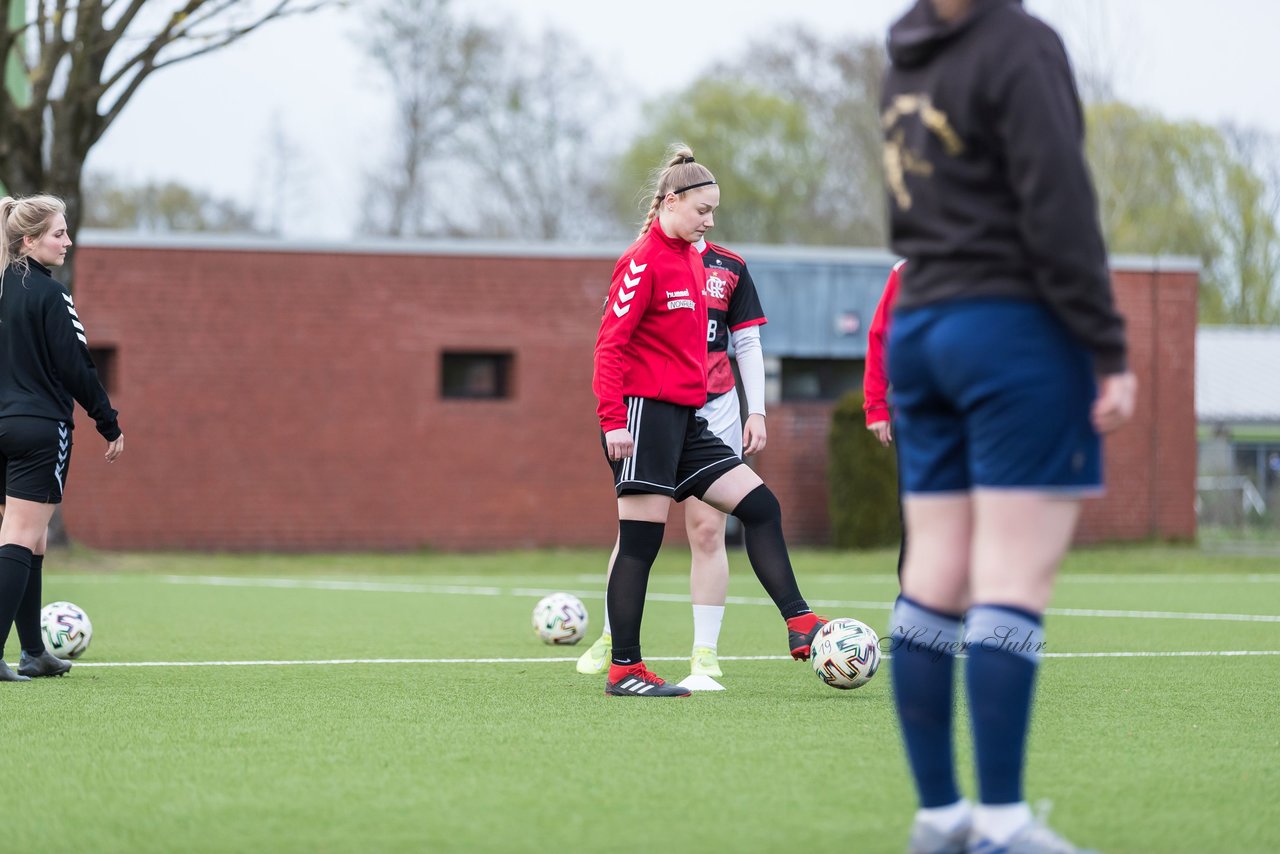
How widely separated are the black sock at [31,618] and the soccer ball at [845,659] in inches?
139

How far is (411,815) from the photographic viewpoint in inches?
150

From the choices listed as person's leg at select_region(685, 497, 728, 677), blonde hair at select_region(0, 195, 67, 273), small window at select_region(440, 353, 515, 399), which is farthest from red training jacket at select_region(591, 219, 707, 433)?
small window at select_region(440, 353, 515, 399)

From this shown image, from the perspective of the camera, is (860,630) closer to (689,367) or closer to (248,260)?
(689,367)

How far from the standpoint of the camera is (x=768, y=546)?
6859 mm

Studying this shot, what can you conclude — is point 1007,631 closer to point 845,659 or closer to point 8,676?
point 845,659

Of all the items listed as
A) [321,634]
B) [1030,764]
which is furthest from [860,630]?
[321,634]

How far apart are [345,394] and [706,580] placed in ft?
51.7

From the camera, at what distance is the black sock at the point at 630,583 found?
20.6 ft

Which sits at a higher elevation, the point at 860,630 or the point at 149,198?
the point at 149,198

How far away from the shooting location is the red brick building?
21.5 m

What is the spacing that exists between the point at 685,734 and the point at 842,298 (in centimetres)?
1862

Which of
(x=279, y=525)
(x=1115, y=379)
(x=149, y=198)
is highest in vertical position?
(x=149, y=198)

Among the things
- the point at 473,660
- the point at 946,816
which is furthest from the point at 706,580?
the point at 946,816

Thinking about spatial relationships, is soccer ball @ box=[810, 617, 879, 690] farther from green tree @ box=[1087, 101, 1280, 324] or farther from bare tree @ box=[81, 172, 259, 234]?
bare tree @ box=[81, 172, 259, 234]
